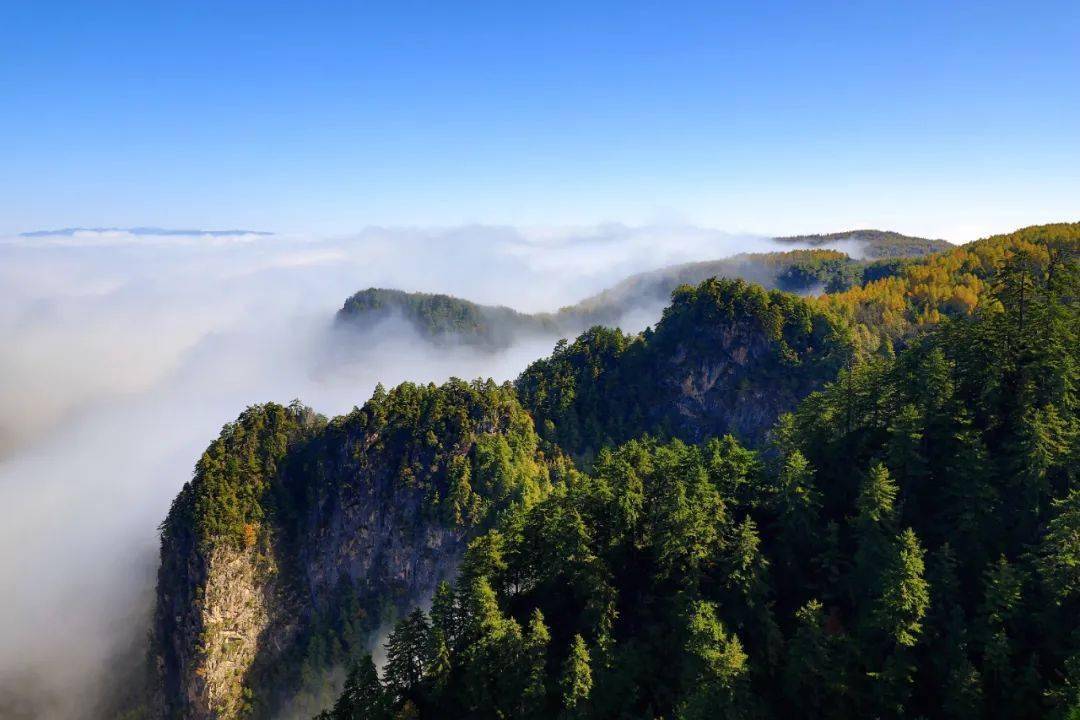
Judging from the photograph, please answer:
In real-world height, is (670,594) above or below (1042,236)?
below

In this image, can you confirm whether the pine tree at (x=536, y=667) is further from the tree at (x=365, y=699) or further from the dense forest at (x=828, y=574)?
the tree at (x=365, y=699)

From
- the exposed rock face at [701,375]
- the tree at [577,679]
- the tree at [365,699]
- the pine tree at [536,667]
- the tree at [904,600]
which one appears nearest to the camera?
the tree at [904,600]

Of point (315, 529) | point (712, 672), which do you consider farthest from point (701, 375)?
point (712, 672)

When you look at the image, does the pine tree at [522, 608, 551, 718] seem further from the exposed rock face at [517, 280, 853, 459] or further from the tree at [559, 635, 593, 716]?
the exposed rock face at [517, 280, 853, 459]

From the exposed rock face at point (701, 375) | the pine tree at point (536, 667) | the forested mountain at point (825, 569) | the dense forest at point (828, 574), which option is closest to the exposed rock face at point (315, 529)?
the exposed rock face at point (701, 375)

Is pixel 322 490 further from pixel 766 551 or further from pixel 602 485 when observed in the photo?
pixel 766 551

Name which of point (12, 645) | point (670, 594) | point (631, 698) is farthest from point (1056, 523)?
point (12, 645)
